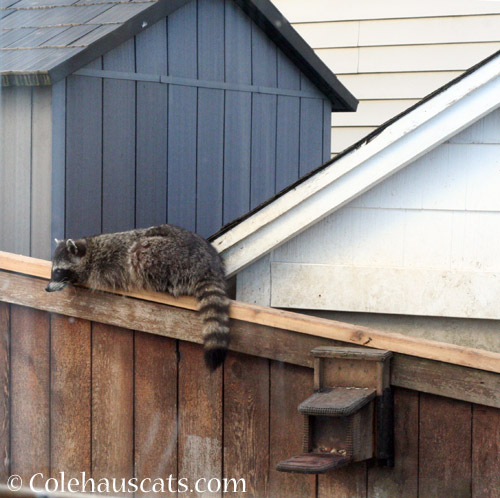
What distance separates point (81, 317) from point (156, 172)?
3.87 feet

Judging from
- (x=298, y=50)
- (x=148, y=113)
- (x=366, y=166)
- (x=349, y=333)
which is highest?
(x=298, y=50)

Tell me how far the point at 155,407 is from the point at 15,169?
4.34 ft

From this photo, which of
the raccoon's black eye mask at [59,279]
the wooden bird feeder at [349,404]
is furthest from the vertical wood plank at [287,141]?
the wooden bird feeder at [349,404]

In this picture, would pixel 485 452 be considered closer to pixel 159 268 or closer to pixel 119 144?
pixel 159 268

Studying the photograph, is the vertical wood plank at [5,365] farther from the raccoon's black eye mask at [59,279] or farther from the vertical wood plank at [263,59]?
the vertical wood plank at [263,59]

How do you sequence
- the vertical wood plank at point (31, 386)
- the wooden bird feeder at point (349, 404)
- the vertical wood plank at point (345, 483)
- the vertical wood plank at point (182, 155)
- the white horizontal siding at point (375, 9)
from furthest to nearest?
1. the white horizontal siding at point (375, 9)
2. the vertical wood plank at point (182, 155)
3. the vertical wood plank at point (31, 386)
4. the vertical wood plank at point (345, 483)
5. the wooden bird feeder at point (349, 404)

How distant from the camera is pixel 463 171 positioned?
3100mm

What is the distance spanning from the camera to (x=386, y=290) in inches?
125

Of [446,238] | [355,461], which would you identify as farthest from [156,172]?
[355,461]

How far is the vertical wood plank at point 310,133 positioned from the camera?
493 cm

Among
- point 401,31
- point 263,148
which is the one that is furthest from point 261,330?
point 401,31

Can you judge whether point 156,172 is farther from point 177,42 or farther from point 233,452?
point 233,452

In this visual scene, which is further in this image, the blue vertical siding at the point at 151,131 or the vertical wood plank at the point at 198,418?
the blue vertical siding at the point at 151,131

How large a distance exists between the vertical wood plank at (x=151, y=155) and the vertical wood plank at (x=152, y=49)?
0.26ft
